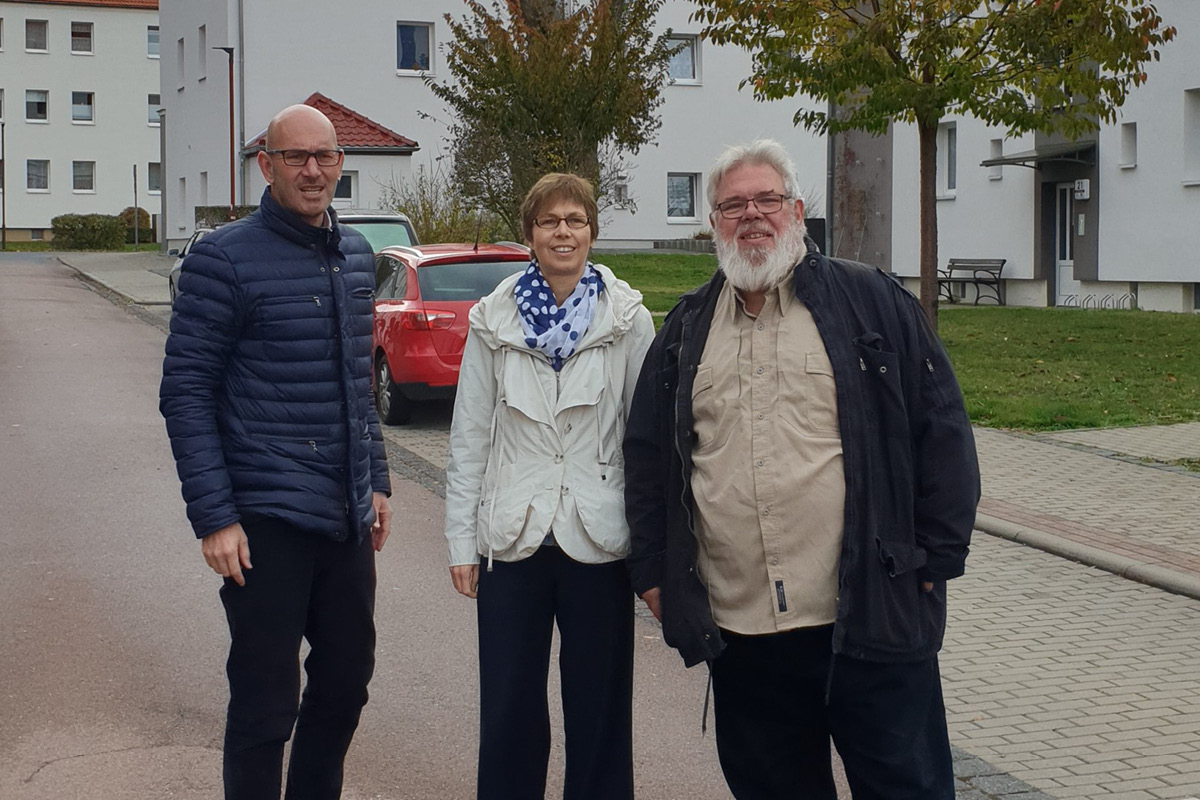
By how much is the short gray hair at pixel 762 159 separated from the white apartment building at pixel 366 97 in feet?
110

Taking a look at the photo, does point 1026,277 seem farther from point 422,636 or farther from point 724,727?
point 724,727

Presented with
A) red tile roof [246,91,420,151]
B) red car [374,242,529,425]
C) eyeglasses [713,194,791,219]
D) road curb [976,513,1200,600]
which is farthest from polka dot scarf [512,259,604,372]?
red tile roof [246,91,420,151]

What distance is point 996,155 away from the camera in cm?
3194

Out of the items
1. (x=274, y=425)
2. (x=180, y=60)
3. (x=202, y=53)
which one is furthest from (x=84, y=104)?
(x=274, y=425)

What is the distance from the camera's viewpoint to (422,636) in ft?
22.3

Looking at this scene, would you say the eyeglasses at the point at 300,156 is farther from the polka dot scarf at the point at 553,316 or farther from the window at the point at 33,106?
the window at the point at 33,106

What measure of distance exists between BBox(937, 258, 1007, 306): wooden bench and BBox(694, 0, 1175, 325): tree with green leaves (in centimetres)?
1533

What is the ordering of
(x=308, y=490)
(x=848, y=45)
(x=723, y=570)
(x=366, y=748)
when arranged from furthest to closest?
1. (x=848, y=45)
2. (x=366, y=748)
3. (x=308, y=490)
4. (x=723, y=570)

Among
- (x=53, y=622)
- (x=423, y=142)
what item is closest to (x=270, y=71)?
(x=423, y=142)

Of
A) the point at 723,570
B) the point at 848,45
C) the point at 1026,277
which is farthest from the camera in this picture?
the point at 1026,277

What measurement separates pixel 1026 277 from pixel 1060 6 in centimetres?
1653

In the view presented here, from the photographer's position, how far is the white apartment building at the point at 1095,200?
85.3 feet

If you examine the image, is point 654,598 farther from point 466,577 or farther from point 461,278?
point 461,278

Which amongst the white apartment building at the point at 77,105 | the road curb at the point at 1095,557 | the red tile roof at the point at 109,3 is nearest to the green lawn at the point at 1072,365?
the road curb at the point at 1095,557
